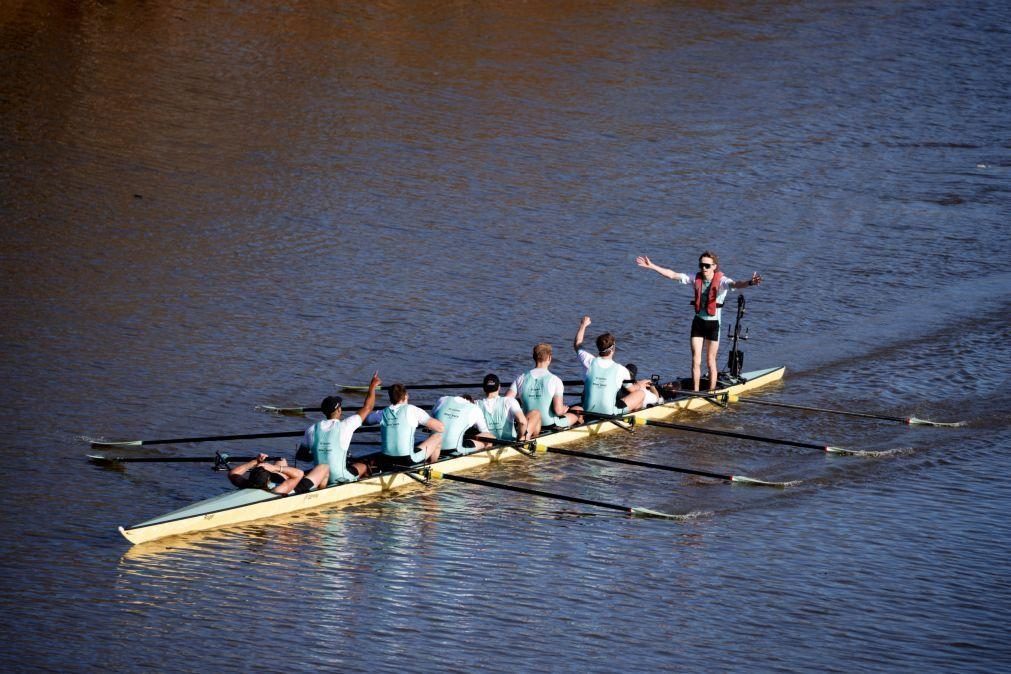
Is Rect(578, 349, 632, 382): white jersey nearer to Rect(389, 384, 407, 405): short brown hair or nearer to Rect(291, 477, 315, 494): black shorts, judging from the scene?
Rect(389, 384, 407, 405): short brown hair

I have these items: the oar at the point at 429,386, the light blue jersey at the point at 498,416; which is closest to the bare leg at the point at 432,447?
the light blue jersey at the point at 498,416

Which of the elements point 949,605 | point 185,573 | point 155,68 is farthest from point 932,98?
point 185,573

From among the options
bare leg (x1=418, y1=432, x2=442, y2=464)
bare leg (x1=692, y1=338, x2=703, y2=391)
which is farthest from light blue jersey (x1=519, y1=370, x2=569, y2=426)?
bare leg (x1=692, y1=338, x2=703, y2=391)

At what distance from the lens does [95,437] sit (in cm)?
1520

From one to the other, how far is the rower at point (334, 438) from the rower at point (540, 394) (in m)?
2.32

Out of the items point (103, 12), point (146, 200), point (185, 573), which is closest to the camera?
point (185, 573)

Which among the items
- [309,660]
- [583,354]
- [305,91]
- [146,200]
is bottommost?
[309,660]

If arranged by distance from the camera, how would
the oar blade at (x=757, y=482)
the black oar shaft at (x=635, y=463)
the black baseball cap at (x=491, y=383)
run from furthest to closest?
the oar blade at (x=757, y=482), the black oar shaft at (x=635, y=463), the black baseball cap at (x=491, y=383)

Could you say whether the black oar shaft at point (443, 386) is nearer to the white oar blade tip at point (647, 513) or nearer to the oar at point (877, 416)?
the oar at point (877, 416)

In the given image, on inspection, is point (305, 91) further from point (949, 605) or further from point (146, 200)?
point (949, 605)

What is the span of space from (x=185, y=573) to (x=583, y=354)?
5.92 m

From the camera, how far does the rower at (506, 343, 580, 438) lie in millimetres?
15313

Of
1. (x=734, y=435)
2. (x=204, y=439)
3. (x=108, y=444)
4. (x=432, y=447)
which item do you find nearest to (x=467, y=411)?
(x=432, y=447)

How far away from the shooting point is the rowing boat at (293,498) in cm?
1234
